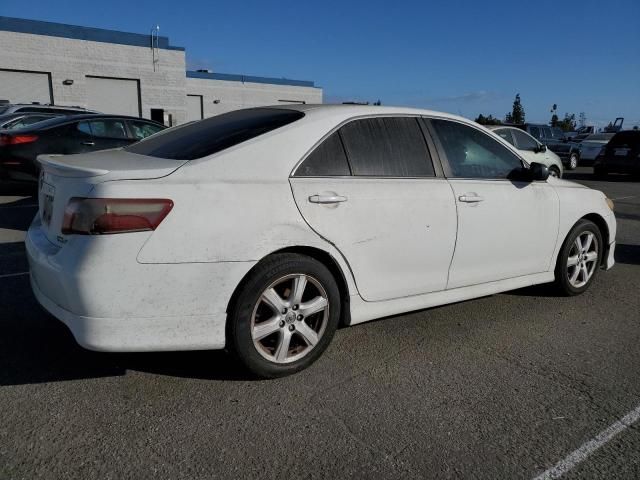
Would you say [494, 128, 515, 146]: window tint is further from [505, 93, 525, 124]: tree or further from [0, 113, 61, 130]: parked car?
[505, 93, 525, 124]: tree

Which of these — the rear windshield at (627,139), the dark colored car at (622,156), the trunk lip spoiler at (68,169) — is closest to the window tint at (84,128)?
the trunk lip spoiler at (68,169)

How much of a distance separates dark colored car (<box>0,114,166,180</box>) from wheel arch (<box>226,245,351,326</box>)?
7183 millimetres

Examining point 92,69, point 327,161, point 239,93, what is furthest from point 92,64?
point 327,161

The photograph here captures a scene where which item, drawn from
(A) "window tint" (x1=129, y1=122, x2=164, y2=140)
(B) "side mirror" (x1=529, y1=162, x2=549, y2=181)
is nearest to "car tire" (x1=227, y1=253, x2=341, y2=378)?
(B) "side mirror" (x1=529, y1=162, x2=549, y2=181)

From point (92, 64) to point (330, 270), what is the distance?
1153 inches

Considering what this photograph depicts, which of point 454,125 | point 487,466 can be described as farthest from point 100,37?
point 487,466

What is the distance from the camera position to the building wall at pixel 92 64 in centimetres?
2671

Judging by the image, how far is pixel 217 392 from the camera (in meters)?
3.15

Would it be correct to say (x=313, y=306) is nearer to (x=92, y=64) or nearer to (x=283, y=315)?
(x=283, y=315)

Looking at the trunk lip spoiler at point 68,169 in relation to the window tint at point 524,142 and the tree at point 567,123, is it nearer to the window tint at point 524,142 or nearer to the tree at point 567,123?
the window tint at point 524,142

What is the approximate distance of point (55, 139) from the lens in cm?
931

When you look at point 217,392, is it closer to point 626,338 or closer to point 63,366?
point 63,366

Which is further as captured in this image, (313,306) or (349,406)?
(313,306)

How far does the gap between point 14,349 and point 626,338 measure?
4.23 meters
